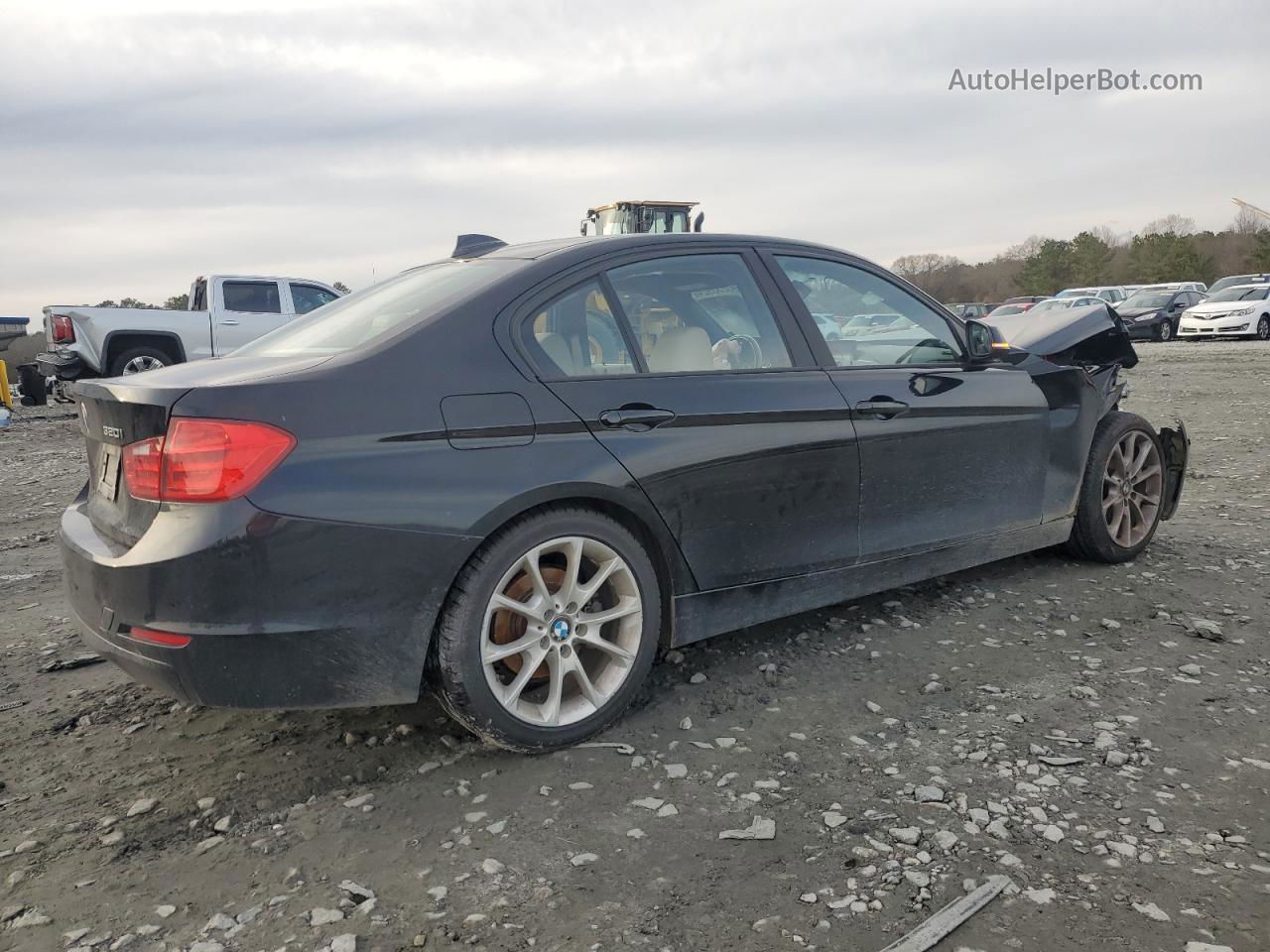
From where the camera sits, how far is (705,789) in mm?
2787

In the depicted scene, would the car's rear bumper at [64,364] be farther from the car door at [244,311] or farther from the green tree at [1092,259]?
the green tree at [1092,259]

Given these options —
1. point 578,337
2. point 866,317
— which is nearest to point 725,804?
point 578,337

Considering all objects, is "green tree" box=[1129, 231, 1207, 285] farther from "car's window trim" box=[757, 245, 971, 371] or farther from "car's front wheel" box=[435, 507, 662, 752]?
"car's front wheel" box=[435, 507, 662, 752]

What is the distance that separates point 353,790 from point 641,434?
1342 millimetres

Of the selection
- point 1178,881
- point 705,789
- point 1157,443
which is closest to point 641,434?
point 705,789

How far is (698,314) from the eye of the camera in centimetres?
348

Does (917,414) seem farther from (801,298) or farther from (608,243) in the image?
(608,243)

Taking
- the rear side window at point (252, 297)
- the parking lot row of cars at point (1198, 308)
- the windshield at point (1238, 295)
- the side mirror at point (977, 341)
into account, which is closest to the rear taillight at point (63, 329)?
the rear side window at point (252, 297)

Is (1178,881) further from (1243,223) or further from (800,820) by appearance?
(1243,223)

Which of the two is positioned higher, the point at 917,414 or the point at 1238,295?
the point at 1238,295

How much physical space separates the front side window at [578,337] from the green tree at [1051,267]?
72.5 meters

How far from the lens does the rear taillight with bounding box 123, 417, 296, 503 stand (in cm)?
255

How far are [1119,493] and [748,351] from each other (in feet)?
7.89

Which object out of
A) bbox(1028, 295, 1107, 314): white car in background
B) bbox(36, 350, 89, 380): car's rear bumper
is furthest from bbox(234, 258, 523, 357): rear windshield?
bbox(1028, 295, 1107, 314): white car in background
